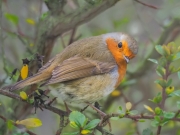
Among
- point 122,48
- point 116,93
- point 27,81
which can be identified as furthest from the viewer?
point 116,93

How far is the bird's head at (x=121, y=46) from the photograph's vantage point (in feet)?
8.49

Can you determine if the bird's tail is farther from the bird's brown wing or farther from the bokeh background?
the bokeh background

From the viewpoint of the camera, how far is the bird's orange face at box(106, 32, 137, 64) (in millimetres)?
2592

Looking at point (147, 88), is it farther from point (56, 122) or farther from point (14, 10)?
point (14, 10)

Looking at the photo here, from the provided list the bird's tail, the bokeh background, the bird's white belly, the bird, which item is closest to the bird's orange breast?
the bird

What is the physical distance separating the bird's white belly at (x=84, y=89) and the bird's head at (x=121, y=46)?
21 cm

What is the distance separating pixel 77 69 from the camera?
2477 mm

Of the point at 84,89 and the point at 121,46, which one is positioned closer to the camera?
the point at 84,89

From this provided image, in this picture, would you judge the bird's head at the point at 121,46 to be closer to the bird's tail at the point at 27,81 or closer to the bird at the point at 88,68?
the bird at the point at 88,68

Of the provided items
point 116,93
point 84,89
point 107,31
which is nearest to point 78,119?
point 84,89

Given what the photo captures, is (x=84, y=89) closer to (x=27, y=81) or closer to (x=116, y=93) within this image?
(x=27, y=81)

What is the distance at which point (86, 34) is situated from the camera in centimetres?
376

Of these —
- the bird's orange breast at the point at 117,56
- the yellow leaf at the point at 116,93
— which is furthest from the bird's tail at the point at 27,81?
the yellow leaf at the point at 116,93

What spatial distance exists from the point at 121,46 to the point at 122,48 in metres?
0.01
